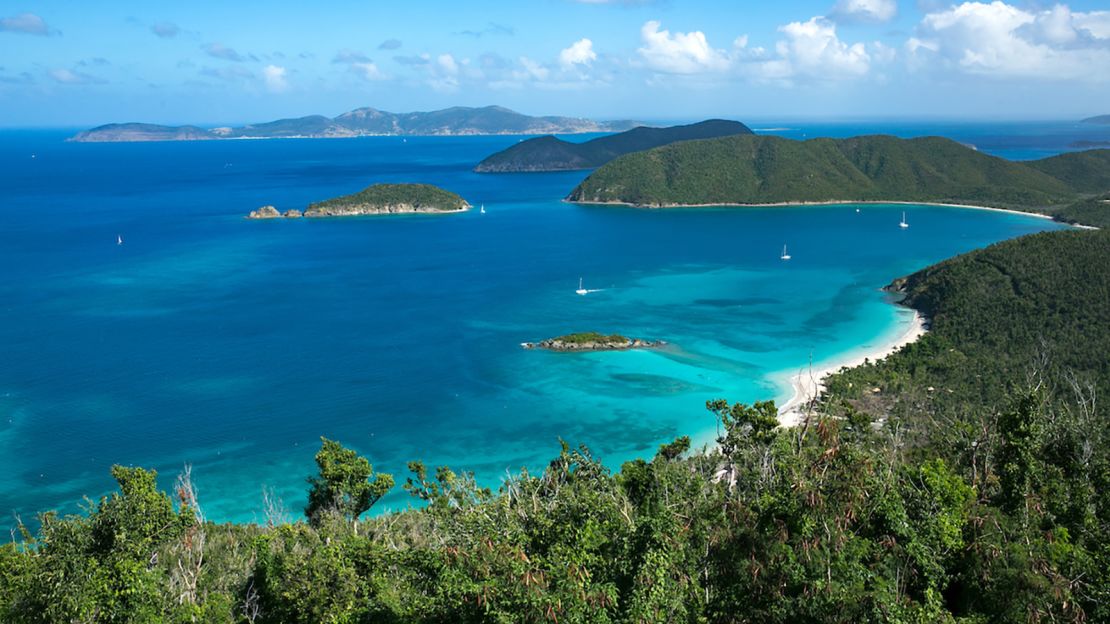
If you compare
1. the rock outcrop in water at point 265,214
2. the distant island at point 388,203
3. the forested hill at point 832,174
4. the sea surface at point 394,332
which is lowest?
the sea surface at point 394,332

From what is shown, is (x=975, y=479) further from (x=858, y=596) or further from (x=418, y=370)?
(x=418, y=370)

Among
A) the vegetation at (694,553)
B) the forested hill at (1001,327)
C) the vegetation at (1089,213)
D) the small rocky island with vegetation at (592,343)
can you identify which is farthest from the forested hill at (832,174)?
the vegetation at (694,553)

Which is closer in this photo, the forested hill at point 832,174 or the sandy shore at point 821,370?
the sandy shore at point 821,370

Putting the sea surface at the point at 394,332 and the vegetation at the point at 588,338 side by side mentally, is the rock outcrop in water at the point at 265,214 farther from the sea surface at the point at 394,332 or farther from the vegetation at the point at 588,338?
the vegetation at the point at 588,338

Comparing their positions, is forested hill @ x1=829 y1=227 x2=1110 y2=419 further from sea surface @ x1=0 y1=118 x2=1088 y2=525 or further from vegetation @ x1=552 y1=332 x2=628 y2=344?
vegetation @ x1=552 y1=332 x2=628 y2=344

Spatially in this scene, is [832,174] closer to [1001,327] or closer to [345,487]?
[1001,327]

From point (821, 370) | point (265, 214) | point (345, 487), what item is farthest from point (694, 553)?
point (265, 214)
